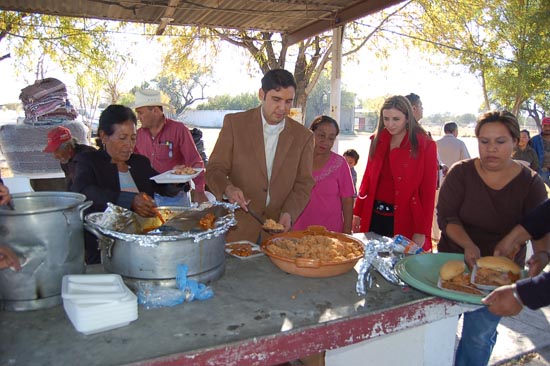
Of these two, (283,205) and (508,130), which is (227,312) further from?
(508,130)

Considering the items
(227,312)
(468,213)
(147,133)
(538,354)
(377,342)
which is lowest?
(538,354)

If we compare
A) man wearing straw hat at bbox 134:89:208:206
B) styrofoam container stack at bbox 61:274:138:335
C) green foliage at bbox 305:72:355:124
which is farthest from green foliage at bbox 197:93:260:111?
styrofoam container stack at bbox 61:274:138:335

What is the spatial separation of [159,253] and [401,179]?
2.03 m

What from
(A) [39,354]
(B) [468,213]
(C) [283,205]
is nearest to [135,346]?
(A) [39,354]

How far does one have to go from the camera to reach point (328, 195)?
3258mm

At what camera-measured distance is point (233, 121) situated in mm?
2635

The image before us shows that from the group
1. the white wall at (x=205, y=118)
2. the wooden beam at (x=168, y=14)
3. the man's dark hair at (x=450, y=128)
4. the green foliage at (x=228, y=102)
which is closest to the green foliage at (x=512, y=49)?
the man's dark hair at (x=450, y=128)

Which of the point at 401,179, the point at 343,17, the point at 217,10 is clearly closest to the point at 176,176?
the point at 401,179

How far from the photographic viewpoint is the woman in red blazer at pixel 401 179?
9.73ft

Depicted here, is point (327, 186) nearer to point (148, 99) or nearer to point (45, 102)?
point (148, 99)

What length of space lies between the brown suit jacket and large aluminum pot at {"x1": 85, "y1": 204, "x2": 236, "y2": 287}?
943 mm

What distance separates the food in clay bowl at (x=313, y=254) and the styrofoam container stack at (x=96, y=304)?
26.2 inches

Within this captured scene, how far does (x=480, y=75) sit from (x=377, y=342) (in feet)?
48.4

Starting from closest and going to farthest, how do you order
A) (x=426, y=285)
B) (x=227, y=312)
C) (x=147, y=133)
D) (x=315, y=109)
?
1. (x=227, y=312)
2. (x=426, y=285)
3. (x=147, y=133)
4. (x=315, y=109)
